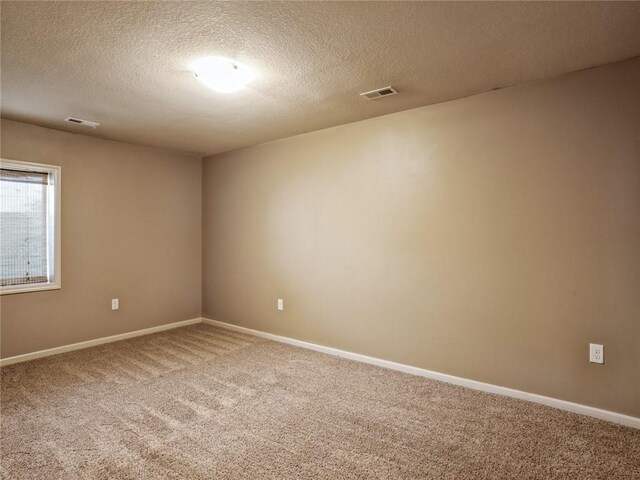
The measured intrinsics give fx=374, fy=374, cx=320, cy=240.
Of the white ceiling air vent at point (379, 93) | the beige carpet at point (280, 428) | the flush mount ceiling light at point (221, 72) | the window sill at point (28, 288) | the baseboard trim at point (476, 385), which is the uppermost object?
the white ceiling air vent at point (379, 93)

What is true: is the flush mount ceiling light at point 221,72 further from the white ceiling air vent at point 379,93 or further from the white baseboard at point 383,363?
the white baseboard at point 383,363

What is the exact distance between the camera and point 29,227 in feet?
12.3

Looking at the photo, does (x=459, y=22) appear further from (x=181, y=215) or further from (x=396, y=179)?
(x=181, y=215)

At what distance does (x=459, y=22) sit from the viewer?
194cm

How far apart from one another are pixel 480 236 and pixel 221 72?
2.22 m

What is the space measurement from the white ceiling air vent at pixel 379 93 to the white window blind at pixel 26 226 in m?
3.27

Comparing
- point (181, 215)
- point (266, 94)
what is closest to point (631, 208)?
point (266, 94)

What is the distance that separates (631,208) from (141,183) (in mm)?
4724

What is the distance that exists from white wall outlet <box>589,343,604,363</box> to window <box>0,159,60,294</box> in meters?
4.74

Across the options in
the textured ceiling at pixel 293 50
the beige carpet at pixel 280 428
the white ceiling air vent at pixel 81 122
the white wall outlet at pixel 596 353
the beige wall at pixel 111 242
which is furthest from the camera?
the beige wall at pixel 111 242

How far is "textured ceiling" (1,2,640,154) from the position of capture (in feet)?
6.06

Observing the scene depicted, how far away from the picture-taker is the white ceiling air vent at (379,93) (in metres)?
2.82

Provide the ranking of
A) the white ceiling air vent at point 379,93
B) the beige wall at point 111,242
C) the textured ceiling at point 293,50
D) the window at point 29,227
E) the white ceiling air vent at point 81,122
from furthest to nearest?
the beige wall at point 111,242
the window at point 29,227
the white ceiling air vent at point 81,122
the white ceiling air vent at point 379,93
the textured ceiling at point 293,50

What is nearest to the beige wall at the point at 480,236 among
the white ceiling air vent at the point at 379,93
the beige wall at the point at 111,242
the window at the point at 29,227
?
the white ceiling air vent at the point at 379,93
